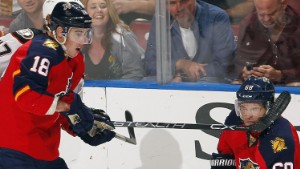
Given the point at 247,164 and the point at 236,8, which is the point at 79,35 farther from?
the point at 236,8

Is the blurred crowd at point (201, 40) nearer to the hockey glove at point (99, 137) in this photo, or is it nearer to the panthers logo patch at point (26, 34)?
the hockey glove at point (99, 137)

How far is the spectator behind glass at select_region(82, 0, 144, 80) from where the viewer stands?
476 centimetres

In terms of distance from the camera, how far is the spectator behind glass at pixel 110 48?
4762 millimetres

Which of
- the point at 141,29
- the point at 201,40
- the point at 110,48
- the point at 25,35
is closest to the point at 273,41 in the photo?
the point at 201,40

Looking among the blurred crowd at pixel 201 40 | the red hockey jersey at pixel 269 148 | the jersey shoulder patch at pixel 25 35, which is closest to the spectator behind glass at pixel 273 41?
the blurred crowd at pixel 201 40

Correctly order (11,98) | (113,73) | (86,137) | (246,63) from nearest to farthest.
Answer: (11,98) → (86,137) → (246,63) → (113,73)

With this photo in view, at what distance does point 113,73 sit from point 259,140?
1310mm

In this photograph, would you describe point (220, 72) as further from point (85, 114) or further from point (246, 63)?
point (85, 114)

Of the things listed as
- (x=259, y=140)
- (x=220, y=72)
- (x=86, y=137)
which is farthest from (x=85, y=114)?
(x=220, y=72)

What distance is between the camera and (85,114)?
3764 mm

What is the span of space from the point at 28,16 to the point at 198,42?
44.4 inches

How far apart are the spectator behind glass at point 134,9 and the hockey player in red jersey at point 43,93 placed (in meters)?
0.95

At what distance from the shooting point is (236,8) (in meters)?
4.45

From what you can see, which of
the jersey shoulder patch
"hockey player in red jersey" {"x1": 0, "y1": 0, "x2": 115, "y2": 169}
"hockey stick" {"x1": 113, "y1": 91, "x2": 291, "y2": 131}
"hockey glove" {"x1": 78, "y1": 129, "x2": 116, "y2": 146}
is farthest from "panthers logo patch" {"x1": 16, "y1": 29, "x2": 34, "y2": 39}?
"hockey stick" {"x1": 113, "y1": 91, "x2": 291, "y2": 131}
